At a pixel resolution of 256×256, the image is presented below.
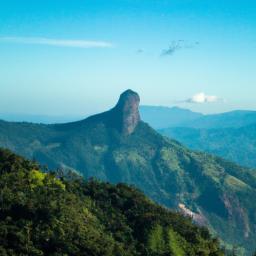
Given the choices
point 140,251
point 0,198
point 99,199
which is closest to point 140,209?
point 99,199

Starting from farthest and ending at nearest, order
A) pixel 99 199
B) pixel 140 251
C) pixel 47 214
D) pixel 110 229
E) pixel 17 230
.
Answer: pixel 99 199
pixel 110 229
pixel 140 251
pixel 47 214
pixel 17 230

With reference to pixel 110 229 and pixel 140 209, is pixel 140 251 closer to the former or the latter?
pixel 110 229

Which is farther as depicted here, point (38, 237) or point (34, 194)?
point (34, 194)

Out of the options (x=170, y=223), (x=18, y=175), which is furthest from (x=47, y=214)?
(x=170, y=223)

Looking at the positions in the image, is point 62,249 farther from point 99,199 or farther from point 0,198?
point 99,199

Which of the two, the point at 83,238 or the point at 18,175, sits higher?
the point at 18,175

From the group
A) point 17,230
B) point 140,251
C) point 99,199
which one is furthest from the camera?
point 99,199
